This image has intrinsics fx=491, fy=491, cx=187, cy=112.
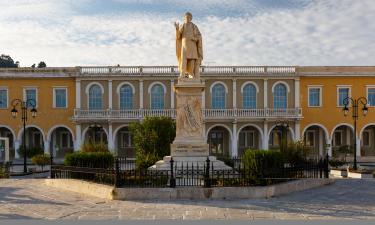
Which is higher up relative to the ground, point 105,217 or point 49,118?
point 49,118

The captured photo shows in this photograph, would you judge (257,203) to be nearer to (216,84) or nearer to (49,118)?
(216,84)

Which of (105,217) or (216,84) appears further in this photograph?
(216,84)

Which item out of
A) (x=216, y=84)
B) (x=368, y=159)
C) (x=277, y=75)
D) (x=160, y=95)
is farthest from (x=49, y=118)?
(x=368, y=159)

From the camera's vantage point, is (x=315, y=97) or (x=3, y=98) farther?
(x=3, y=98)

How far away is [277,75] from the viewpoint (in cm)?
3925

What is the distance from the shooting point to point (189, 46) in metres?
16.4

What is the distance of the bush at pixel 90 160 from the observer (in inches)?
600

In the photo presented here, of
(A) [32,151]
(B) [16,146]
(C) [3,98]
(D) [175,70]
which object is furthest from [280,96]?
(C) [3,98]

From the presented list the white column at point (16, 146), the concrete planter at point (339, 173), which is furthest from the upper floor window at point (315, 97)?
the white column at point (16, 146)

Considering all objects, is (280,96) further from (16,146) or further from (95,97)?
(16,146)

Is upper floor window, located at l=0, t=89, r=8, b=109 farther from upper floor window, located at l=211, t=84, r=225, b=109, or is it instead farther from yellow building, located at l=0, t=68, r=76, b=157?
upper floor window, located at l=211, t=84, r=225, b=109

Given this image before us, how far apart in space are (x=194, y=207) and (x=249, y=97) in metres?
29.6

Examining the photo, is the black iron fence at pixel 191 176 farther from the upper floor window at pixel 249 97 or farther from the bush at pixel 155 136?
the upper floor window at pixel 249 97

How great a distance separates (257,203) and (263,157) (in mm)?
2025
